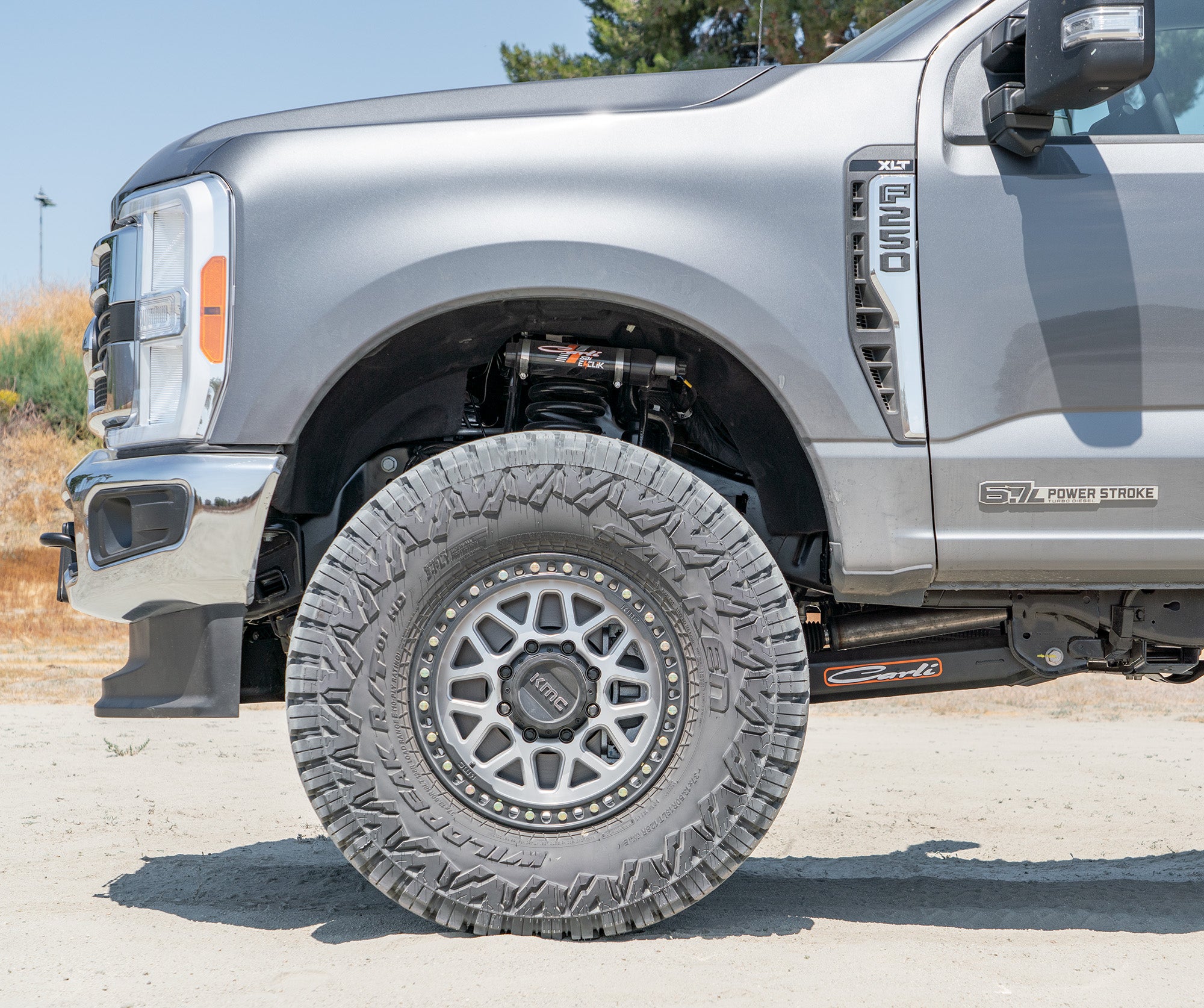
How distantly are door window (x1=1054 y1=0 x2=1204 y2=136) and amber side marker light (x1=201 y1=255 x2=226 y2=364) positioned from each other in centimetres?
208

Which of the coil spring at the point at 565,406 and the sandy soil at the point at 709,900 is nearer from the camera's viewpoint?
the sandy soil at the point at 709,900

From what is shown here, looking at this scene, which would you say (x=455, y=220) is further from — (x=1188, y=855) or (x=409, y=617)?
(x=1188, y=855)

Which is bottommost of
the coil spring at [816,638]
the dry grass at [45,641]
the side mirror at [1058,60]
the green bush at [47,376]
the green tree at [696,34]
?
the dry grass at [45,641]

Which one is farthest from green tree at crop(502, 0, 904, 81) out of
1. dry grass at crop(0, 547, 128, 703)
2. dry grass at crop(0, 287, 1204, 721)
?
dry grass at crop(0, 547, 128, 703)

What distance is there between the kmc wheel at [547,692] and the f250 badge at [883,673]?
0.44m

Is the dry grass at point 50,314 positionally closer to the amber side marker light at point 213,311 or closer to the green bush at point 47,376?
the green bush at point 47,376

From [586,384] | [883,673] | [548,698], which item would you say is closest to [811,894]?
[883,673]

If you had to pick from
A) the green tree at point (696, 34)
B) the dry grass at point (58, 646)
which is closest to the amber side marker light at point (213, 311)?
the dry grass at point (58, 646)

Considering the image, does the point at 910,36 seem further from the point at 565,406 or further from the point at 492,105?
the point at 565,406

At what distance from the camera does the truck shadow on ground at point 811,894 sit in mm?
2881

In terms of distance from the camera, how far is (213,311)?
8.54ft

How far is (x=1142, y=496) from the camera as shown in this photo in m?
2.63

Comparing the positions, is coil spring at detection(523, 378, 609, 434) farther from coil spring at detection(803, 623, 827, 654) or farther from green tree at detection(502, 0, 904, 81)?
green tree at detection(502, 0, 904, 81)

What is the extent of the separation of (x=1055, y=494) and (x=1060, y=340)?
1.19ft
